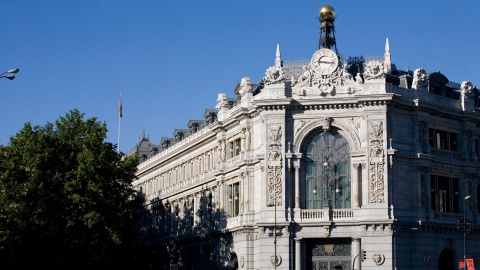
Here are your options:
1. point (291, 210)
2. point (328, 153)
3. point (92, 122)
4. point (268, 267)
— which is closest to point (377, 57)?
point (328, 153)

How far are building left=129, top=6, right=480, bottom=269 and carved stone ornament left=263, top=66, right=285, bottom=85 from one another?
12 cm

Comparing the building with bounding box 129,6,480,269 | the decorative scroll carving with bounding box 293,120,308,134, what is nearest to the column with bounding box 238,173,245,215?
the building with bounding box 129,6,480,269

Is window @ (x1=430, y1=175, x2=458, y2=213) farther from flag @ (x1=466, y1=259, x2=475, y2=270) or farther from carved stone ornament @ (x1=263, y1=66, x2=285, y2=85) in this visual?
carved stone ornament @ (x1=263, y1=66, x2=285, y2=85)

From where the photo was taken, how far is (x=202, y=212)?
8562 cm

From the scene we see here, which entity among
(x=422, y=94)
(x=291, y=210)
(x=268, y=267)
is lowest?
(x=268, y=267)

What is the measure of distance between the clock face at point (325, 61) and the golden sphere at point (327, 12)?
9298 millimetres

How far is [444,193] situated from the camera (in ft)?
235

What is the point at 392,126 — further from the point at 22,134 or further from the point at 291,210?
the point at 22,134

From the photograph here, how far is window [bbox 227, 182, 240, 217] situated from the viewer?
76.3m

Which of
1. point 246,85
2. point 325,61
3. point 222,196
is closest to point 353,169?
point 325,61

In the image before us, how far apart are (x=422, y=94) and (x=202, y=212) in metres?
27.4

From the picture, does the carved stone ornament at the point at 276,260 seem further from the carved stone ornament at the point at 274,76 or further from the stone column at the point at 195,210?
the stone column at the point at 195,210

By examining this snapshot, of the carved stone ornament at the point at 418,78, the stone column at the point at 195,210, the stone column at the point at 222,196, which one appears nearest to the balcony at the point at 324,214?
the carved stone ornament at the point at 418,78

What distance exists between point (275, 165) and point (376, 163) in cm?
832
